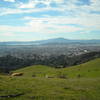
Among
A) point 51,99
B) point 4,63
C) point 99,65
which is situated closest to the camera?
point 51,99

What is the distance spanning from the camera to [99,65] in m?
72.7

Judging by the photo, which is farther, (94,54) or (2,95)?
(94,54)

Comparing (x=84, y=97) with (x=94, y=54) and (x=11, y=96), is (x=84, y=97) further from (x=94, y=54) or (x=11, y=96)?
(x=94, y=54)

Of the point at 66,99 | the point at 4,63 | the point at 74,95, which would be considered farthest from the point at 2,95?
the point at 4,63

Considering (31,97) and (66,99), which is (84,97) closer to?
(66,99)

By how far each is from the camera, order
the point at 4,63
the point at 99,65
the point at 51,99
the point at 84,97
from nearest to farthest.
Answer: the point at 51,99, the point at 84,97, the point at 99,65, the point at 4,63

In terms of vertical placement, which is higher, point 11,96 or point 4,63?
point 11,96

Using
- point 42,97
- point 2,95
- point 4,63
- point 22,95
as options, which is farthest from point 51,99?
point 4,63

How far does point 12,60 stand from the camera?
166 metres

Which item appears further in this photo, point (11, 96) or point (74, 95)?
point (74, 95)

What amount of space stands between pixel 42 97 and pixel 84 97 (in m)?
4.33

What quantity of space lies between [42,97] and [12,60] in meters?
148

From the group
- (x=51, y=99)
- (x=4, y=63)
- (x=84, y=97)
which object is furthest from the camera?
(x=4, y=63)

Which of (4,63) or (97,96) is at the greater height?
(97,96)
